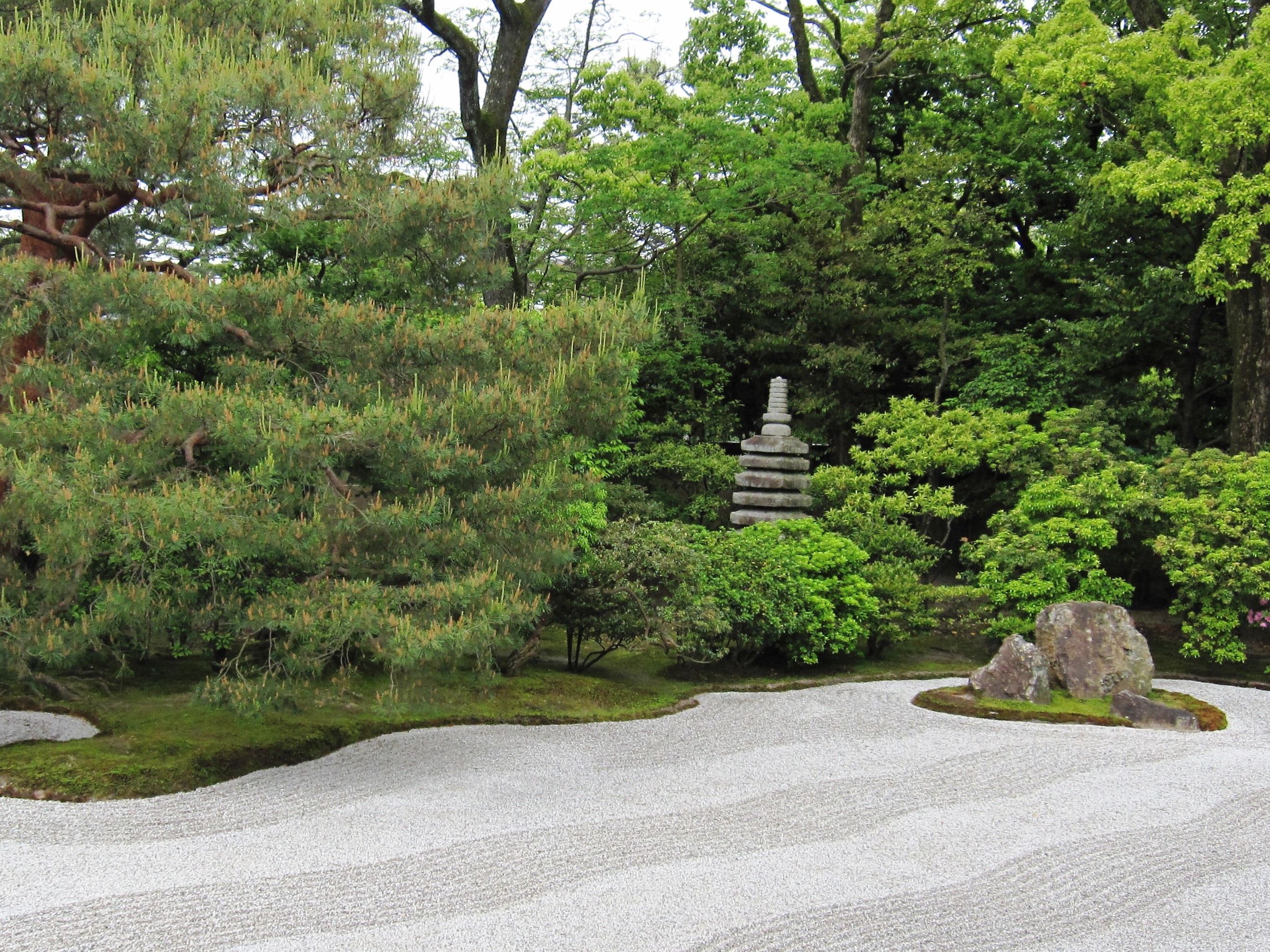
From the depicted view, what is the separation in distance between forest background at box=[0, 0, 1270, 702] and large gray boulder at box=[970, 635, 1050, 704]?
1.46 meters

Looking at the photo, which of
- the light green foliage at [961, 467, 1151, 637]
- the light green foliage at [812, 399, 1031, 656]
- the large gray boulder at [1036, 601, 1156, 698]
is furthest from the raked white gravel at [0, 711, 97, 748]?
the light green foliage at [961, 467, 1151, 637]

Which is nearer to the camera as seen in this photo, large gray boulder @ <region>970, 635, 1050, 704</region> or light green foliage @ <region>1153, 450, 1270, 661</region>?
large gray boulder @ <region>970, 635, 1050, 704</region>

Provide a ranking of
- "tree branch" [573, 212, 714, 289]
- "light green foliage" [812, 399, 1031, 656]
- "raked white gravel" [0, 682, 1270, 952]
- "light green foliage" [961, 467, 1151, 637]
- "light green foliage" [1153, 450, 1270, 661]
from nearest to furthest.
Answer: "raked white gravel" [0, 682, 1270, 952], "light green foliage" [1153, 450, 1270, 661], "light green foliage" [961, 467, 1151, 637], "light green foliage" [812, 399, 1031, 656], "tree branch" [573, 212, 714, 289]

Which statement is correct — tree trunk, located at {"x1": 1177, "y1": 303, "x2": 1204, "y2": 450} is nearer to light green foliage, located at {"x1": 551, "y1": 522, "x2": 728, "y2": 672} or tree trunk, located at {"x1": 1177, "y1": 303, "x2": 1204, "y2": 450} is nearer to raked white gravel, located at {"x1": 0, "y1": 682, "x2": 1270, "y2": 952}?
raked white gravel, located at {"x1": 0, "y1": 682, "x2": 1270, "y2": 952}

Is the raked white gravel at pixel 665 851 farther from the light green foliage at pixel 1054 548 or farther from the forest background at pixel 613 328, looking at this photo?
the light green foliage at pixel 1054 548

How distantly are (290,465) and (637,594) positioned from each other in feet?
12.7

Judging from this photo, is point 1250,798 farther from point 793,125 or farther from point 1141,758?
point 793,125

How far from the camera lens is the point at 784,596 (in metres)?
9.03

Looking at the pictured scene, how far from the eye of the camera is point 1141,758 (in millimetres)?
6598

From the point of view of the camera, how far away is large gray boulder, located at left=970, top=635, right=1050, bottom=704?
316 inches

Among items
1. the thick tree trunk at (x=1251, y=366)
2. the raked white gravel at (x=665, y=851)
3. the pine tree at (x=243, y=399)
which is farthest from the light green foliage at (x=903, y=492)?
the pine tree at (x=243, y=399)

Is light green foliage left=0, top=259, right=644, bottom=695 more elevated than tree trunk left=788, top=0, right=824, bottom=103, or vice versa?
tree trunk left=788, top=0, right=824, bottom=103

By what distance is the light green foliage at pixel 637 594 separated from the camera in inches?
320

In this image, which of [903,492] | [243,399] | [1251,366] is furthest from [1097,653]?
[243,399]
